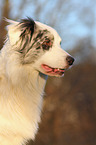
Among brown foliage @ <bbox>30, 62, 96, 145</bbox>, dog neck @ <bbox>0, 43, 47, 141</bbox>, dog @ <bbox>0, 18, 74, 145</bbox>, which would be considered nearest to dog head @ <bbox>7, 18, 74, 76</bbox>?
dog @ <bbox>0, 18, 74, 145</bbox>

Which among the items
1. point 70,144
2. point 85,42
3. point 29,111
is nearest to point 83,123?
point 70,144

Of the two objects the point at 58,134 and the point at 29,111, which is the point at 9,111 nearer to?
the point at 29,111

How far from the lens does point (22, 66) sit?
416 centimetres

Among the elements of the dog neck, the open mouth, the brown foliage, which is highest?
the open mouth

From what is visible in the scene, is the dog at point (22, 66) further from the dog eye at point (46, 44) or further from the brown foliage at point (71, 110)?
the brown foliage at point (71, 110)

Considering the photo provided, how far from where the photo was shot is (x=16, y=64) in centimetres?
407

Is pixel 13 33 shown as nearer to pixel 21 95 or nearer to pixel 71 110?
pixel 21 95

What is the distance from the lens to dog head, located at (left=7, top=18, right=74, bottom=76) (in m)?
4.03

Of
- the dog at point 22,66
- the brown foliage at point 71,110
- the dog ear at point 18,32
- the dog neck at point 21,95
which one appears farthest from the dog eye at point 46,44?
the brown foliage at point 71,110

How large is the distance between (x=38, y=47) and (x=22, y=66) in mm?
382

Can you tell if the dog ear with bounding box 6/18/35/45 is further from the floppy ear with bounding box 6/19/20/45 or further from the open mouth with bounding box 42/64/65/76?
the open mouth with bounding box 42/64/65/76

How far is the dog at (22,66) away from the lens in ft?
13.1

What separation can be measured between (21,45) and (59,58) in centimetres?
61

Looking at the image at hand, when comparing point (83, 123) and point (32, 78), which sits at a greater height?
point (32, 78)
